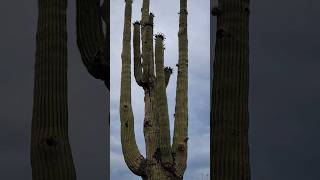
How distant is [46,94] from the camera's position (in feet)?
14.5

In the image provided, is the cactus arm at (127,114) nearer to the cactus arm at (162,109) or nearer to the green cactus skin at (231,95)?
the cactus arm at (162,109)

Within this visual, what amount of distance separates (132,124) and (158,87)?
1.42 metres

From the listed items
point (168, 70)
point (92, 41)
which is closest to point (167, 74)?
point (168, 70)

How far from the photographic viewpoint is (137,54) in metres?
14.5

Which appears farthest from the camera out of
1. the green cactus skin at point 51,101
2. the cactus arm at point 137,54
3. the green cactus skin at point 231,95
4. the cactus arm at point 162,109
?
the cactus arm at point 137,54

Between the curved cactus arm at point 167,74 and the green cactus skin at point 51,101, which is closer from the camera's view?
the green cactus skin at point 51,101

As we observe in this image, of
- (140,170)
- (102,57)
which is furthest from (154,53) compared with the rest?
(102,57)

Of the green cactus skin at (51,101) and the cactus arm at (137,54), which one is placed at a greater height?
the cactus arm at (137,54)

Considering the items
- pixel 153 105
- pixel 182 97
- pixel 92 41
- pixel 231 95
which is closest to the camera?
pixel 231 95

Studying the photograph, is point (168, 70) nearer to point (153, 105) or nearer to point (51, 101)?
point (153, 105)

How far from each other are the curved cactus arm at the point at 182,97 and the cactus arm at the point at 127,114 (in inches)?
36.9

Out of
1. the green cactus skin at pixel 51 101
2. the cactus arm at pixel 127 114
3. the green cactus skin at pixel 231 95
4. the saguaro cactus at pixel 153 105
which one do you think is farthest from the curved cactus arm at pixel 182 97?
the green cactus skin at pixel 231 95

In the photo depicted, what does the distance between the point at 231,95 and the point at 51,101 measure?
1.37m

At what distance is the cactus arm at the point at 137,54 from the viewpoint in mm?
14305
